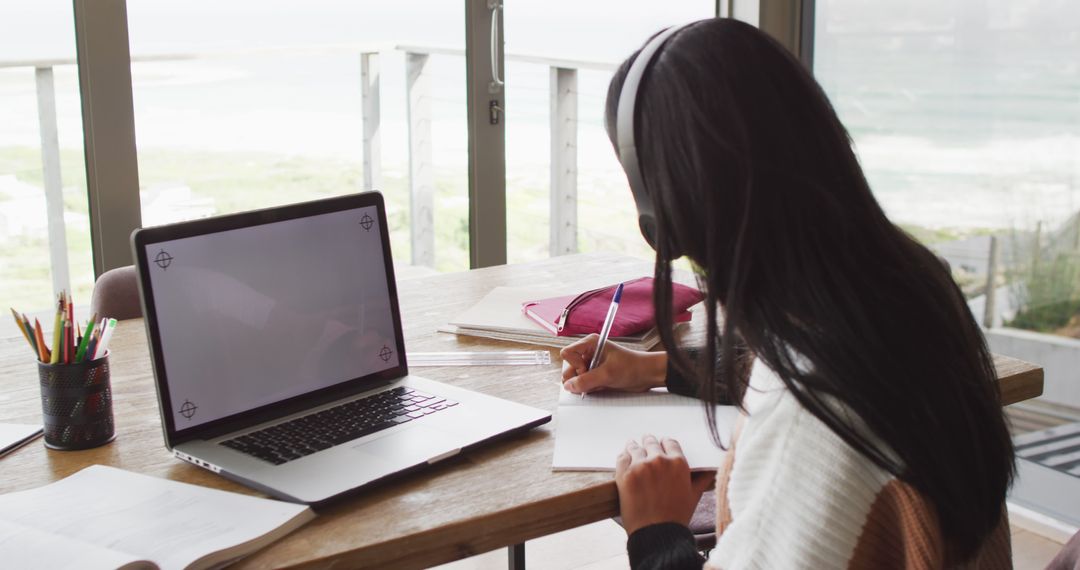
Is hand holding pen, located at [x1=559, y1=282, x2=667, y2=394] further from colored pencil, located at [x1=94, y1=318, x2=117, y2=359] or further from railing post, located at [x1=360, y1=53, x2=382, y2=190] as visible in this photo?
railing post, located at [x1=360, y1=53, x2=382, y2=190]

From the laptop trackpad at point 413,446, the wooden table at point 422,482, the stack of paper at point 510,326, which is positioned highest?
the stack of paper at point 510,326

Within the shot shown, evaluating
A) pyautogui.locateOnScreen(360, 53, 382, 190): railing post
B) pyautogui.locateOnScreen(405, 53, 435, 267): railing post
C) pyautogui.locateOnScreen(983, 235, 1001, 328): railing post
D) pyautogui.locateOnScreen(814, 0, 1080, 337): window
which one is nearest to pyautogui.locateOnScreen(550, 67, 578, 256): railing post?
pyautogui.locateOnScreen(405, 53, 435, 267): railing post

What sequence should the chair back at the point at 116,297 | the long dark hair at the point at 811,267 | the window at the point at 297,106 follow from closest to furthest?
1. the long dark hair at the point at 811,267
2. the chair back at the point at 116,297
3. the window at the point at 297,106

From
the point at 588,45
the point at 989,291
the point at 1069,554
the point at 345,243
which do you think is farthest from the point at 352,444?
the point at 588,45

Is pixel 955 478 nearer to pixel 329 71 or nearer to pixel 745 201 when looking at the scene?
pixel 745 201

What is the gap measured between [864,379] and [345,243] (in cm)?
73

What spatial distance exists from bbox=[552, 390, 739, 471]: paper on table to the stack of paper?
0.20 m

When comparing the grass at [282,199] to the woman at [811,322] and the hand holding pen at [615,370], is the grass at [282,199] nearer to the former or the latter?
the hand holding pen at [615,370]

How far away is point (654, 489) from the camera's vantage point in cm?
108

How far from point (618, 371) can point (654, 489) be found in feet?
1.04

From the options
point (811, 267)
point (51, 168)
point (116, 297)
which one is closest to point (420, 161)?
point (51, 168)

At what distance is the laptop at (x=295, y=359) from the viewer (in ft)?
3.68

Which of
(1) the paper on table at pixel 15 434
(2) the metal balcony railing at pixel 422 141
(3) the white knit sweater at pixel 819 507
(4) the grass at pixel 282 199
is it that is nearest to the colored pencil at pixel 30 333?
(1) the paper on table at pixel 15 434

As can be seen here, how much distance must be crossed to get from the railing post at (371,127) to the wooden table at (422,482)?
196 centimetres
